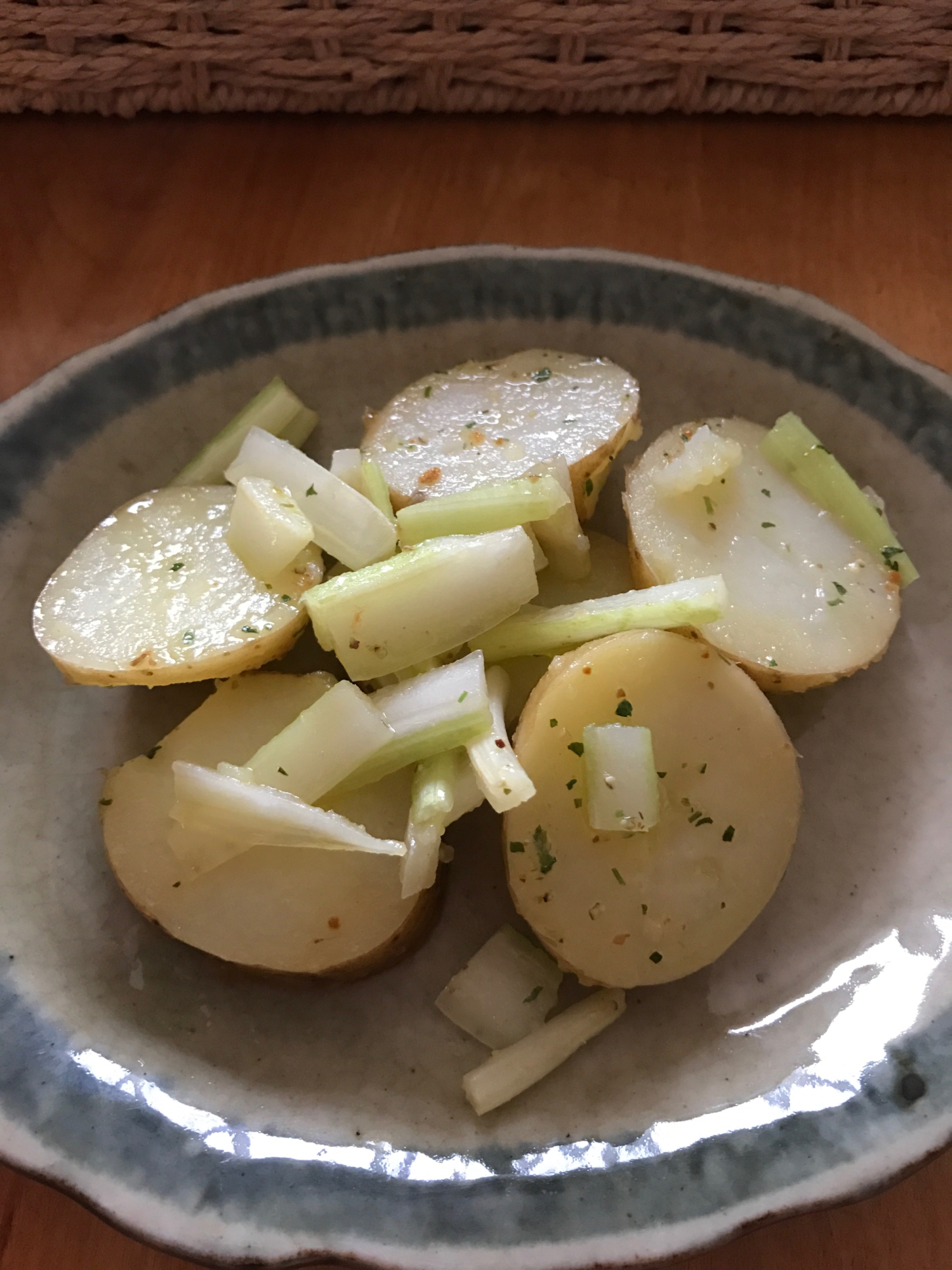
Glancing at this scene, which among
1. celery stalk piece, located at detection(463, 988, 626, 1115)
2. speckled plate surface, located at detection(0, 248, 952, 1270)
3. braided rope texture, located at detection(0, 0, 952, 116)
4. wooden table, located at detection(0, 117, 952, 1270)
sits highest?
braided rope texture, located at detection(0, 0, 952, 116)

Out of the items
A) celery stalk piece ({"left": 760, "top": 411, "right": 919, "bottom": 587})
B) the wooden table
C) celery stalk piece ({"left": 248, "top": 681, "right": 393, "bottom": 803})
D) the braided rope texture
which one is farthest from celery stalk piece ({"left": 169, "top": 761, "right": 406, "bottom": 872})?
the braided rope texture

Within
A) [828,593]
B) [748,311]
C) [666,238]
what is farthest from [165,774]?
[666,238]

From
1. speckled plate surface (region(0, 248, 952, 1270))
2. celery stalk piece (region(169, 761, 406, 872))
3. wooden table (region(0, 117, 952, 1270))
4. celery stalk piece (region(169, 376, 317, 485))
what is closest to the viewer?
speckled plate surface (region(0, 248, 952, 1270))

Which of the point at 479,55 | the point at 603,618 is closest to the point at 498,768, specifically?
the point at 603,618

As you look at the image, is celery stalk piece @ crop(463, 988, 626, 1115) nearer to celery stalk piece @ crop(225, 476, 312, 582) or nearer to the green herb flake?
the green herb flake

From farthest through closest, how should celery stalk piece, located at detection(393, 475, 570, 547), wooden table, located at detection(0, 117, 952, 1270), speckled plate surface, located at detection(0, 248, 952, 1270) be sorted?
1. wooden table, located at detection(0, 117, 952, 1270)
2. celery stalk piece, located at detection(393, 475, 570, 547)
3. speckled plate surface, located at detection(0, 248, 952, 1270)

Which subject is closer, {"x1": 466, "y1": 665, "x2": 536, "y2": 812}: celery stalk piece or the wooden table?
{"x1": 466, "y1": 665, "x2": 536, "y2": 812}: celery stalk piece

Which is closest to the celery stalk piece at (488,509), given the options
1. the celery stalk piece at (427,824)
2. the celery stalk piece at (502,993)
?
the celery stalk piece at (427,824)

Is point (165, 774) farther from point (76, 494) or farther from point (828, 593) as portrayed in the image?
point (828, 593)
